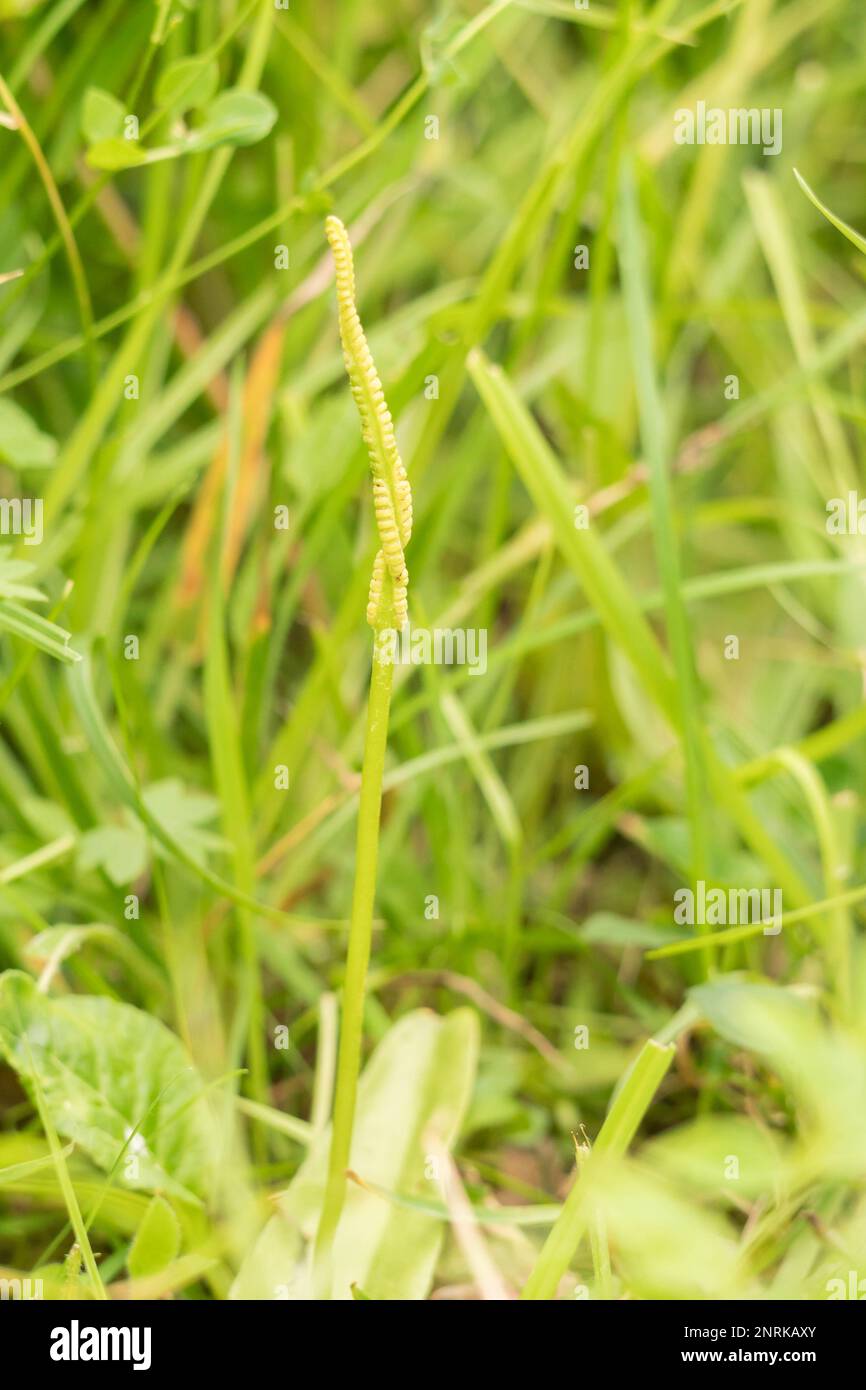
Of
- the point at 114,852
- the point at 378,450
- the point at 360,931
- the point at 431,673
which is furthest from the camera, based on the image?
the point at 431,673

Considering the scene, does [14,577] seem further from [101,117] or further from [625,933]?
[625,933]

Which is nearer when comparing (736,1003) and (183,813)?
(736,1003)

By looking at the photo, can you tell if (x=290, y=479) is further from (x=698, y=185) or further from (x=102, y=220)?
(x=698, y=185)

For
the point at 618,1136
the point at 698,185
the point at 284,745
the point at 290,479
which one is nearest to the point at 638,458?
the point at 698,185

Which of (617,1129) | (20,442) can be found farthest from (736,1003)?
(20,442)

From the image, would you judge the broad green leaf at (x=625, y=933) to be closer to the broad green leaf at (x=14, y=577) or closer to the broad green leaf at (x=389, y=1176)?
the broad green leaf at (x=389, y=1176)

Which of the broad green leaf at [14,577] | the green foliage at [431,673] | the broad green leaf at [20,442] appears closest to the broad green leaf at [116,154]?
the green foliage at [431,673]
